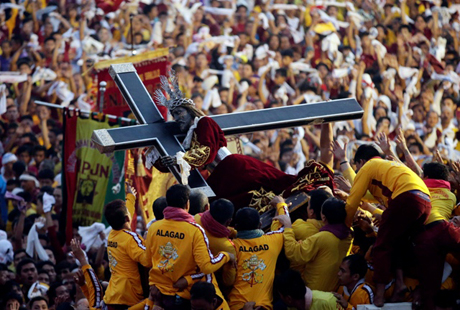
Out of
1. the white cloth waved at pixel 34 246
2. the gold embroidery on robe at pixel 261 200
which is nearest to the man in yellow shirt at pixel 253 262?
the gold embroidery on robe at pixel 261 200

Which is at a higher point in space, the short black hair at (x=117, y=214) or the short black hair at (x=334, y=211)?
the short black hair at (x=334, y=211)

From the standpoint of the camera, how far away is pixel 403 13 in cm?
1870

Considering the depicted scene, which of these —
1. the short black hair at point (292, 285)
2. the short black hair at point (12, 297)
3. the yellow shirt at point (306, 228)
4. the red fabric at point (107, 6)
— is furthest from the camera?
the red fabric at point (107, 6)

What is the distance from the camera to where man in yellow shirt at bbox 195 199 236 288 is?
7.07m

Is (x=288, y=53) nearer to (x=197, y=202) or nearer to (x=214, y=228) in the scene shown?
(x=197, y=202)

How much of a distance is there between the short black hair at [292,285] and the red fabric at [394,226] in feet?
1.74

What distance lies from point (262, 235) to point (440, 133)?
28.5ft

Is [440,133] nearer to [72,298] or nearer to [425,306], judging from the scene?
[72,298]

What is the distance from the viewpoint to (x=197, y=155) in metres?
7.77

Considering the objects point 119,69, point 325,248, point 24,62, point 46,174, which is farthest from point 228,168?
point 24,62

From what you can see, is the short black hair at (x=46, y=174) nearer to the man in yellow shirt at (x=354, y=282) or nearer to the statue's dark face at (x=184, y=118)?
the statue's dark face at (x=184, y=118)

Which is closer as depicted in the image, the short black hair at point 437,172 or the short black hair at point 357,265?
the short black hair at point 357,265

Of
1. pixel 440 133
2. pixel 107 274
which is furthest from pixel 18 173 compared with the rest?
pixel 440 133

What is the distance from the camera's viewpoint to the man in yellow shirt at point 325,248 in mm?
7176
